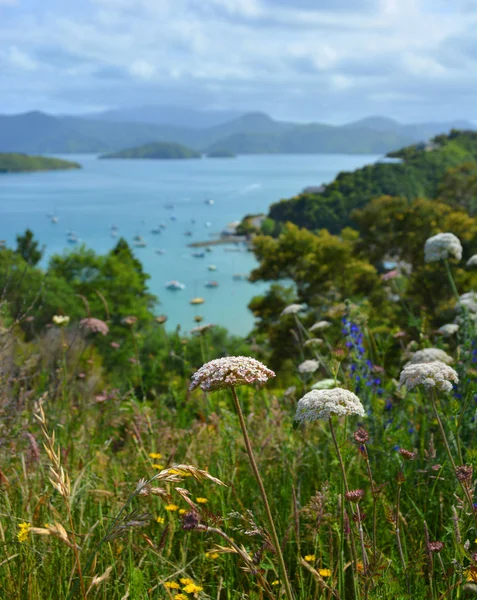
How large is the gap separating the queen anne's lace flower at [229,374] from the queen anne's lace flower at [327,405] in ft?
0.82

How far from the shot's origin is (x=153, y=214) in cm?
13400

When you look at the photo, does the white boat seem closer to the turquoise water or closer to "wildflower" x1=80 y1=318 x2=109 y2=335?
the turquoise water

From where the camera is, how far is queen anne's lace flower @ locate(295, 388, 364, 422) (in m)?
1.76

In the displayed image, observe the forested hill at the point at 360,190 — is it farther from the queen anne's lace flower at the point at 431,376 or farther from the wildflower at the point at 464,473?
the wildflower at the point at 464,473

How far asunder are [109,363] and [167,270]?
48111 millimetres

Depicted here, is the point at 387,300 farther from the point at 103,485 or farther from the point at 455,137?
the point at 455,137

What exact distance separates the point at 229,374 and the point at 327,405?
364mm

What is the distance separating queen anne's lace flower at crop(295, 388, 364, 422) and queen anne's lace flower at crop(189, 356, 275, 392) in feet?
0.82

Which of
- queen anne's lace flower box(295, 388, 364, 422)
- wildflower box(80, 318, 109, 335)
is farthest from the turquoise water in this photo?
queen anne's lace flower box(295, 388, 364, 422)

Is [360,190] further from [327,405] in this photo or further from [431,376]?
[327,405]

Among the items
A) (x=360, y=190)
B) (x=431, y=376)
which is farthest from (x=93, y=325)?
(x=360, y=190)

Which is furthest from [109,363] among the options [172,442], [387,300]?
[172,442]

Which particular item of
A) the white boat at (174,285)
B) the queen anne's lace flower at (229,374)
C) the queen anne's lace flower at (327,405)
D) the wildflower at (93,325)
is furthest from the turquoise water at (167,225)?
the queen anne's lace flower at (229,374)

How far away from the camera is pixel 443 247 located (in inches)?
207
